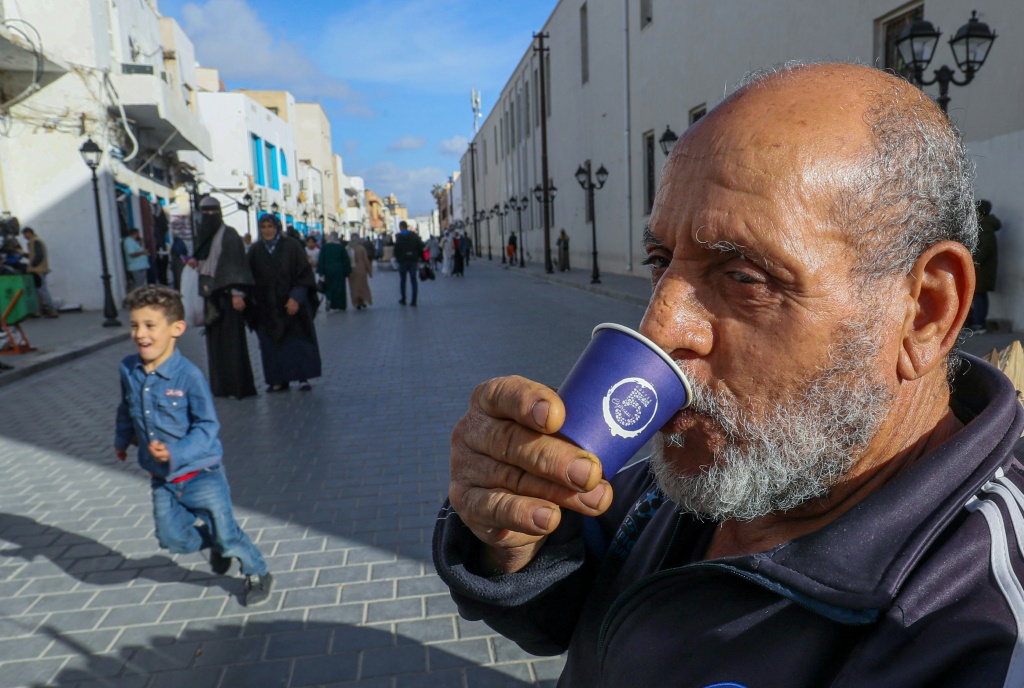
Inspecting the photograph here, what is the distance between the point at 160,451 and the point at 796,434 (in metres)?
3.19

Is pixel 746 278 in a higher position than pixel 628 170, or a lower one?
lower

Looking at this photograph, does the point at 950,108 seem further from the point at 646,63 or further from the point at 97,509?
the point at 646,63

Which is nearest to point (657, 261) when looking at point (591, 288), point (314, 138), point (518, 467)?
point (518, 467)

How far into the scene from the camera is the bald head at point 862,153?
1.07 metres

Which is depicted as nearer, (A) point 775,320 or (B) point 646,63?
(A) point 775,320

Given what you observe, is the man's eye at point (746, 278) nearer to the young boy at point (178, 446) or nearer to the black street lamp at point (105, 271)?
the young boy at point (178, 446)

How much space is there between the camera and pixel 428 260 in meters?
31.2

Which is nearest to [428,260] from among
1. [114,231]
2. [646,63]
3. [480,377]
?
[646,63]

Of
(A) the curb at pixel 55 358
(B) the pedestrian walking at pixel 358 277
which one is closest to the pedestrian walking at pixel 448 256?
(B) the pedestrian walking at pixel 358 277

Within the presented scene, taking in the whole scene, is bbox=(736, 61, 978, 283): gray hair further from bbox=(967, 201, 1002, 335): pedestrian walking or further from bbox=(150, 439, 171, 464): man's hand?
bbox=(967, 201, 1002, 335): pedestrian walking

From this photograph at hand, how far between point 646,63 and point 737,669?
25.0m

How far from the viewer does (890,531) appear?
3.23ft

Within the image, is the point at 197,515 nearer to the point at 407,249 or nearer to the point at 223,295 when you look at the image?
the point at 223,295

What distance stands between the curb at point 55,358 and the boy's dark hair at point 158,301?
23.5ft
